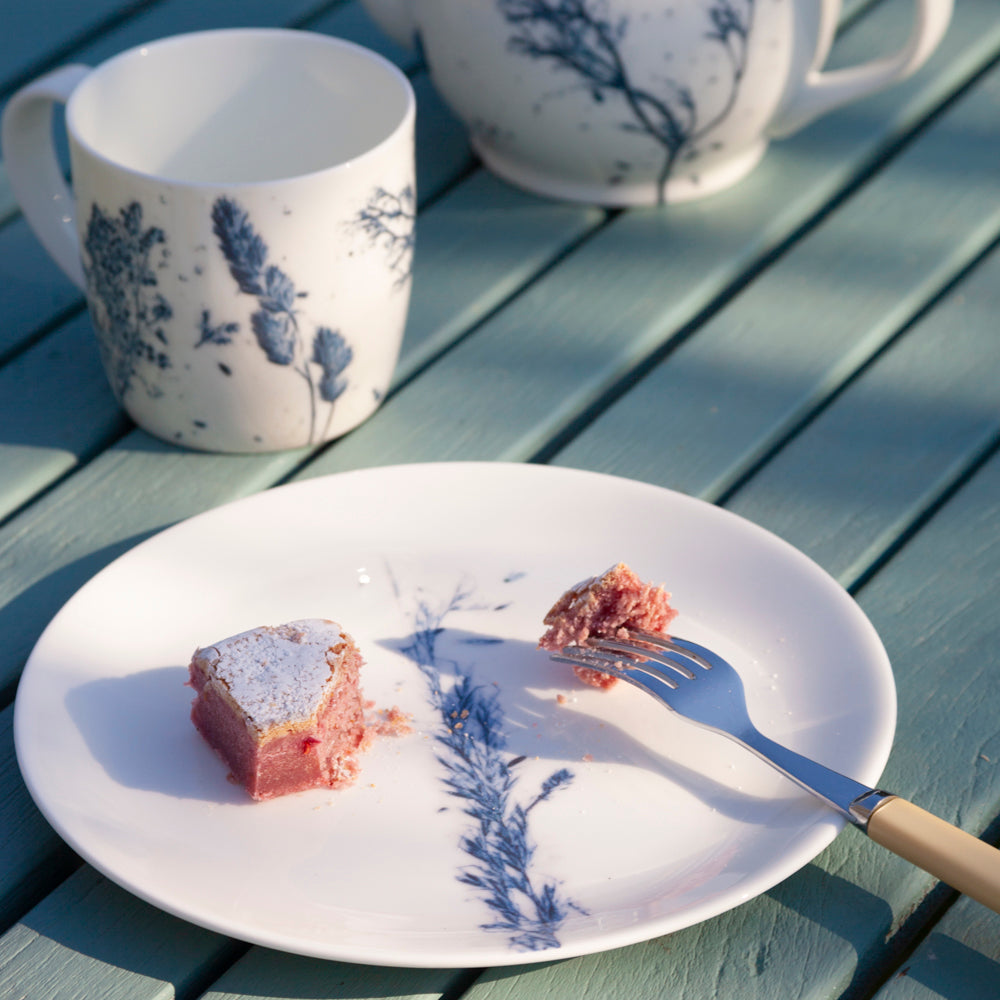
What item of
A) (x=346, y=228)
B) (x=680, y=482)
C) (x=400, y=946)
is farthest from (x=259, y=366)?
A: (x=400, y=946)

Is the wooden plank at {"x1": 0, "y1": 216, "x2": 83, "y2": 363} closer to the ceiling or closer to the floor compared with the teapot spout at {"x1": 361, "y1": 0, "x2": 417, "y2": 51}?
closer to the floor

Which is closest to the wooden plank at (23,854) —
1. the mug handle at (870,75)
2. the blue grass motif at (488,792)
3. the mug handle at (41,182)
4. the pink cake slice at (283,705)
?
the pink cake slice at (283,705)

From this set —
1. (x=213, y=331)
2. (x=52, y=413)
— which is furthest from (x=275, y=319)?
(x=52, y=413)

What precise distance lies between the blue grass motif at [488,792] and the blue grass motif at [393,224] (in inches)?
10.5

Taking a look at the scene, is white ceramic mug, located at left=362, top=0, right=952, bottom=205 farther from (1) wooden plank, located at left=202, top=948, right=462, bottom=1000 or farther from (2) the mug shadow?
(1) wooden plank, located at left=202, top=948, right=462, bottom=1000

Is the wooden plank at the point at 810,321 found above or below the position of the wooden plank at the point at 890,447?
above

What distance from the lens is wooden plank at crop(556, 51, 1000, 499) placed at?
107cm

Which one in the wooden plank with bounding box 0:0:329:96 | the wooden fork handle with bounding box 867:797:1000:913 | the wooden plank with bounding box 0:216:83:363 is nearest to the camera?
the wooden fork handle with bounding box 867:797:1000:913

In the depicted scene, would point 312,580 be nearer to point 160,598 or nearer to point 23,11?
point 160,598

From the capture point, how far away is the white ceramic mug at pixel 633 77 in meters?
1.12

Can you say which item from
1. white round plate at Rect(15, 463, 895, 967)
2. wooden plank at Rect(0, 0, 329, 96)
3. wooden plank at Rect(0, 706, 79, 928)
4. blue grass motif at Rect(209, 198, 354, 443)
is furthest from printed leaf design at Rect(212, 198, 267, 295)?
wooden plank at Rect(0, 0, 329, 96)

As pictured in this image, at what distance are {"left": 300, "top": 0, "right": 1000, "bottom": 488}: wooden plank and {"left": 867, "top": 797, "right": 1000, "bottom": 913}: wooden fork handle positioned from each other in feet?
1.30

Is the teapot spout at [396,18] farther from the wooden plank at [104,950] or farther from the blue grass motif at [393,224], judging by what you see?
the wooden plank at [104,950]

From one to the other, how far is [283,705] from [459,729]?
11 centimetres
